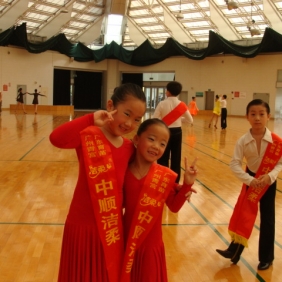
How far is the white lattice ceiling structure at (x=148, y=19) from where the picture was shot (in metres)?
26.2

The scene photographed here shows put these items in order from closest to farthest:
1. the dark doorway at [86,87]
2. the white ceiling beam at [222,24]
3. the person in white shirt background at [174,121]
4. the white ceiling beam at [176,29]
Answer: the person in white shirt background at [174,121] < the white ceiling beam at [222,24] < the white ceiling beam at [176,29] < the dark doorway at [86,87]

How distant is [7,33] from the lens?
1083 inches

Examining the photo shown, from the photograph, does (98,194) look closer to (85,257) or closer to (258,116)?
(85,257)

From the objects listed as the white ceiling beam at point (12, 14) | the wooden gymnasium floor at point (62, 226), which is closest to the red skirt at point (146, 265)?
the wooden gymnasium floor at point (62, 226)

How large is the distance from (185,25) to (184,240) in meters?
28.0

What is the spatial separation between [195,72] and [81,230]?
31553 mm

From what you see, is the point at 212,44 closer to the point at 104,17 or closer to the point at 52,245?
the point at 104,17

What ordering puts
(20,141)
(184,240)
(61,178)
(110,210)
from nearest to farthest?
1. (110,210)
2. (184,240)
3. (61,178)
4. (20,141)

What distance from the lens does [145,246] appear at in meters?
2.10

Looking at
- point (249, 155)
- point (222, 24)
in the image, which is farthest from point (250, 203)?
point (222, 24)

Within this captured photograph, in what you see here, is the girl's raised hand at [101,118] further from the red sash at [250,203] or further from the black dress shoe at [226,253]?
the black dress shoe at [226,253]

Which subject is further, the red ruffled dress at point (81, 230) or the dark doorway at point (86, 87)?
the dark doorway at point (86, 87)

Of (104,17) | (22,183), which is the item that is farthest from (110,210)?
(104,17)

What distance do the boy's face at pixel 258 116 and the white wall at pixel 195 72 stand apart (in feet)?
90.5
